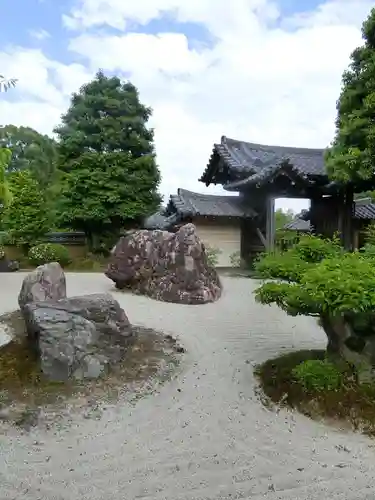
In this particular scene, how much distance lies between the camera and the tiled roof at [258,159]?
44.7 feet

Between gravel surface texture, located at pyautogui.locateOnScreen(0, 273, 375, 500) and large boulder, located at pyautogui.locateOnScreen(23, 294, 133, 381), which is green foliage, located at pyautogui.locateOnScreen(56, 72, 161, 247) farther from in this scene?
gravel surface texture, located at pyautogui.locateOnScreen(0, 273, 375, 500)

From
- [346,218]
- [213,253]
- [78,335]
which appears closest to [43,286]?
[78,335]

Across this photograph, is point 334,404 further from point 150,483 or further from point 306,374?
point 150,483

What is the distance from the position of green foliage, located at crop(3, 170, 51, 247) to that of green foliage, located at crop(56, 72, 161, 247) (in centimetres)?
137

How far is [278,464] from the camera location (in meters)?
3.02

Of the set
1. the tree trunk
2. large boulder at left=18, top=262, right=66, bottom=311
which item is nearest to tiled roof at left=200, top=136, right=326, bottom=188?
large boulder at left=18, top=262, right=66, bottom=311

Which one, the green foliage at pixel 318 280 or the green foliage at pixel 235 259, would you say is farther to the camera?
the green foliage at pixel 235 259

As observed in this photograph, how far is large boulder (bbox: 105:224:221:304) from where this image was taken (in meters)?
8.67

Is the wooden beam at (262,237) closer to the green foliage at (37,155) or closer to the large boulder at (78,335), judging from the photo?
the large boulder at (78,335)

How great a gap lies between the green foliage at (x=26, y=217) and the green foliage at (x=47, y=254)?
3.52 feet

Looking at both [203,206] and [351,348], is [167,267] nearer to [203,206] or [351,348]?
[351,348]

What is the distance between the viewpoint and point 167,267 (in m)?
9.16

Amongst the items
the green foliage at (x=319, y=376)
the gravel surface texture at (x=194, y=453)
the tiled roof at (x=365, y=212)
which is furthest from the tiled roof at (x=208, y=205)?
the green foliage at (x=319, y=376)

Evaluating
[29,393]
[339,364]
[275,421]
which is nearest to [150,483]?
[275,421]
